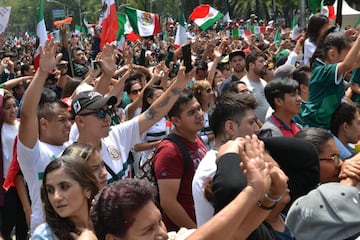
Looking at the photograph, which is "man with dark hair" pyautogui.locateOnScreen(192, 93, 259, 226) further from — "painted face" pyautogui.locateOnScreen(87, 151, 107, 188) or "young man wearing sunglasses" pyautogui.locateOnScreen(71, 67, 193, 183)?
"young man wearing sunglasses" pyautogui.locateOnScreen(71, 67, 193, 183)

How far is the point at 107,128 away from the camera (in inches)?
182

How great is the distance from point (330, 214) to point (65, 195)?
1.38 meters

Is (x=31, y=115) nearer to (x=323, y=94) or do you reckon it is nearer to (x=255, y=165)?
(x=255, y=165)

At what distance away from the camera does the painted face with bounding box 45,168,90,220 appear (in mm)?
3406

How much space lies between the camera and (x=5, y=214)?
5.66 meters

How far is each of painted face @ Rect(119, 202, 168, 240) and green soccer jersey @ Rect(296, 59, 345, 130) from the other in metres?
2.95

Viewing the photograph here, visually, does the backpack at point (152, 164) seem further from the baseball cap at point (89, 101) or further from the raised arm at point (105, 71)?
the raised arm at point (105, 71)

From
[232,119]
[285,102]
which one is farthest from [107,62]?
[232,119]

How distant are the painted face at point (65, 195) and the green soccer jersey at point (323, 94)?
Result: 2607mm

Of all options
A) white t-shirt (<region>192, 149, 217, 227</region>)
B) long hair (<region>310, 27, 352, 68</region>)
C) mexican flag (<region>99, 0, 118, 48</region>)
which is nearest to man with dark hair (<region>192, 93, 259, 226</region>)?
white t-shirt (<region>192, 149, 217, 227</region>)

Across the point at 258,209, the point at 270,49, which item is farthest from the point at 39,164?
the point at 270,49

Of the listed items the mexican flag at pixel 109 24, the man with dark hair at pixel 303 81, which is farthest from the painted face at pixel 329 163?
the mexican flag at pixel 109 24

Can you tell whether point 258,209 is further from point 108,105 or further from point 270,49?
point 270,49

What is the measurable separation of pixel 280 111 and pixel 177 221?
1567 millimetres
